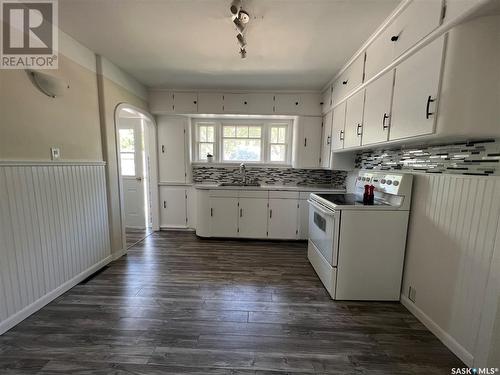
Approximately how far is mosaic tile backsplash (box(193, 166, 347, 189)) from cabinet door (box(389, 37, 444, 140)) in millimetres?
2190

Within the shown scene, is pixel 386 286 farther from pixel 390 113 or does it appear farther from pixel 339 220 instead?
pixel 390 113

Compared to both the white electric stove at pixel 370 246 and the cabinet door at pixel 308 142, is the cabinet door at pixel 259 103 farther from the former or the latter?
the white electric stove at pixel 370 246

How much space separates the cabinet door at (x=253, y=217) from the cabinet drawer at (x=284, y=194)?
0.16 m

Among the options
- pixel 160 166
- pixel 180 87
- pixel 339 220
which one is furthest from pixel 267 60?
pixel 160 166

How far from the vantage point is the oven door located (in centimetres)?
201

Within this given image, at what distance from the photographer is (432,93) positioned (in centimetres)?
137

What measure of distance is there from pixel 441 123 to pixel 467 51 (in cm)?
39

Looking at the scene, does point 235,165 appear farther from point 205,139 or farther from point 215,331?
A: point 215,331

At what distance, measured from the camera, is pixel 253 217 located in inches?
141

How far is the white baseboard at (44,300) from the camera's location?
63.7 inches

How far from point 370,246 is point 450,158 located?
3.11 ft

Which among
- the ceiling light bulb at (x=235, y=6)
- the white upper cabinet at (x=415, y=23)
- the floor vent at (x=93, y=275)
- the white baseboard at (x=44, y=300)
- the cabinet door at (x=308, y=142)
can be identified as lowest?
the floor vent at (x=93, y=275)

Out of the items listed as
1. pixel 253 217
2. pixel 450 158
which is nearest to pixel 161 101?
pixel 253 217

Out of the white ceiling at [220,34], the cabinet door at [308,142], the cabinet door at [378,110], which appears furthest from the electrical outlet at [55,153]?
the cabinet door at [308,142]
